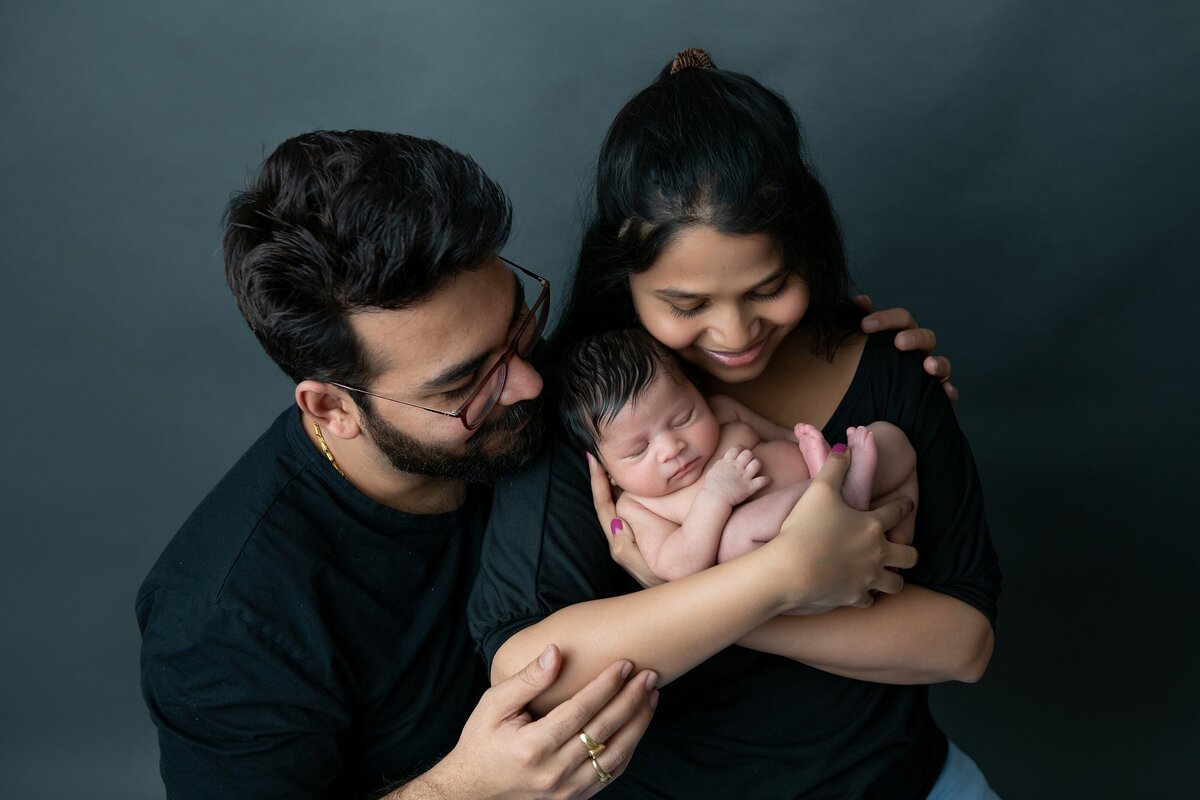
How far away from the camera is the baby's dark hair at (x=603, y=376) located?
8.13ft

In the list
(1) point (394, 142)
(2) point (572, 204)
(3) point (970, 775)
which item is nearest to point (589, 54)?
(2) point (572, 204)

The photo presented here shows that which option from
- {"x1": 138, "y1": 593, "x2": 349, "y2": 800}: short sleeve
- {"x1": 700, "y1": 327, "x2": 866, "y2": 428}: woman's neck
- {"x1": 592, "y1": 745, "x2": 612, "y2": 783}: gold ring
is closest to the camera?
{"x1": 592, "y1": 745, "x2": 612, "y2": 783}: gold ring

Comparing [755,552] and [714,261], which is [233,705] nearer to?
[755,552]

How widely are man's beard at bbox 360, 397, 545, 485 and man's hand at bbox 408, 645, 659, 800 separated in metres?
0.41

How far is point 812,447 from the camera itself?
2.42 metres

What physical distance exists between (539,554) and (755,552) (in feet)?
1.34

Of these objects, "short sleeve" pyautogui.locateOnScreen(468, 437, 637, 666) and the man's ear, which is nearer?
"short sleeve" pyautogui.locateOnScreen(468, 437, 637, 666)

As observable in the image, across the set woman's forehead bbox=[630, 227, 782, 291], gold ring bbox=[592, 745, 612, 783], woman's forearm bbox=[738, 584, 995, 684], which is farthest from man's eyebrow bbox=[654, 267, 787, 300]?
gold ring bbox=[592, 745, 612, 783]

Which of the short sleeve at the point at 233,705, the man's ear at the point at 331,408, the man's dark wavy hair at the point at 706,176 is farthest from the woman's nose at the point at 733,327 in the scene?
the short sleeve at the point at 233,705

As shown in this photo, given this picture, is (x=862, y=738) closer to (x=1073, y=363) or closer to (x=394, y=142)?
(x=394, y=142)

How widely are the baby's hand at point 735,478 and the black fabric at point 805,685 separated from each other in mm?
250

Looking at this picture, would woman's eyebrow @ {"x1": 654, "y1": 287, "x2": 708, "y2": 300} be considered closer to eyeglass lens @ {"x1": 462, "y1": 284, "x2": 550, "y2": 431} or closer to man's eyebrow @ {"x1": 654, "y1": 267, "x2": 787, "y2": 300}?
man's eyebrow @ {"x1": 654, "y1": 267, "x2": 787, "y2": 300}

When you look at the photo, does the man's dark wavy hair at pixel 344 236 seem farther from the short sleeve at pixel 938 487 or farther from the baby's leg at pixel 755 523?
the short sleeve at pixel 938 487

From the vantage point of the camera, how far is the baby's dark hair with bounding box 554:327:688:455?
2477 mm
